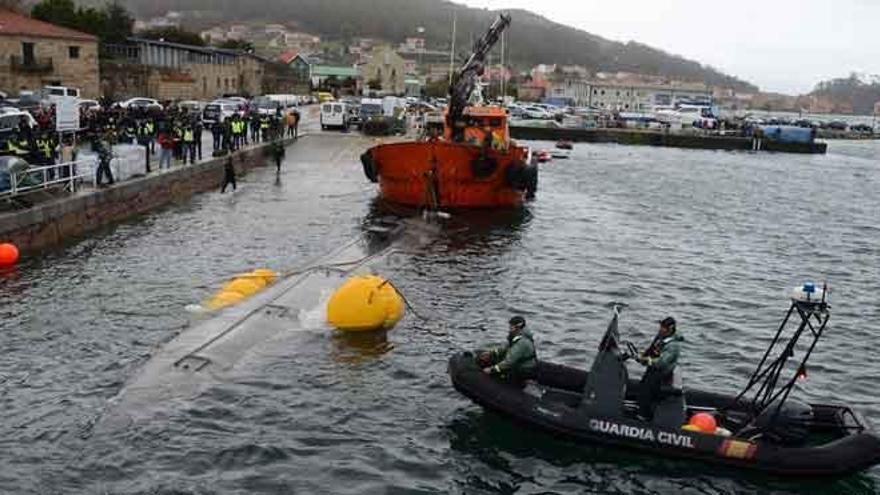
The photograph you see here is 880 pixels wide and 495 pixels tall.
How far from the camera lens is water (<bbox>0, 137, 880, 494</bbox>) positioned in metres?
12.2

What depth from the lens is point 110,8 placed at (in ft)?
260

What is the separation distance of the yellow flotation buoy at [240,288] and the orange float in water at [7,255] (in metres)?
5.20

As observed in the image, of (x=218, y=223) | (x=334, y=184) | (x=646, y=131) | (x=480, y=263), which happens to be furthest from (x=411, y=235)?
(x=646, y=131)

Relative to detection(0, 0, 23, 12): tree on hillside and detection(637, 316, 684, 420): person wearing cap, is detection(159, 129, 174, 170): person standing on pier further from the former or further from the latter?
detection(0, 0, 23, 12): tree on hillside

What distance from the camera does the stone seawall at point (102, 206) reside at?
2248 centimetres

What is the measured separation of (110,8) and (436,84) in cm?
9233

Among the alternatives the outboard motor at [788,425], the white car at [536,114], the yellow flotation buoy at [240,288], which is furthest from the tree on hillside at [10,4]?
the outboard motor at [788,425]

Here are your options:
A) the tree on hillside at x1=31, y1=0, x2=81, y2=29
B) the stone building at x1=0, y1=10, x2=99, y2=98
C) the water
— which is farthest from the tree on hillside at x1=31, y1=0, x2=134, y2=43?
the water

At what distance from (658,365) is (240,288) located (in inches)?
404

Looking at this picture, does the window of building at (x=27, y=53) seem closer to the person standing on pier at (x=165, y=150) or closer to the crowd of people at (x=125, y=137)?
the crowd of people at (x=125, y=137)

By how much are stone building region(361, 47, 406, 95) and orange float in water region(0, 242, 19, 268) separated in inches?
5326

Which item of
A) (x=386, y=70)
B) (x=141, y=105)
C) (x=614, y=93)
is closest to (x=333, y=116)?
(x=141, y=105)

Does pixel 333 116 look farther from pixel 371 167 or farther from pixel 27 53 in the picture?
pixel 371 167

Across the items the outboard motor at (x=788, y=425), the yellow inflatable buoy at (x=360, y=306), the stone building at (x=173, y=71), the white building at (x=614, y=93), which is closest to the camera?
the outboard motor at (x=788, y=425)
